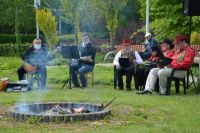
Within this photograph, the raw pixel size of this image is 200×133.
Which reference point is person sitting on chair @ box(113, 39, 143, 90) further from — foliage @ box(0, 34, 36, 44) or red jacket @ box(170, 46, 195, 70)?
foliage @ box(0, 34, 36, 44)

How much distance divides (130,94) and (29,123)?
4.65 m

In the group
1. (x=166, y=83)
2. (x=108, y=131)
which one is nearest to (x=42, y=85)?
(x=166, y=83)

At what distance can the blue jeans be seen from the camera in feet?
47.8

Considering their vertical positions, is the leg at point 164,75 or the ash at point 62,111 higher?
the leg at point 164,75

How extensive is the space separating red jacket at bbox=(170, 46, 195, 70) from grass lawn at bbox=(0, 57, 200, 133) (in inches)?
26.7

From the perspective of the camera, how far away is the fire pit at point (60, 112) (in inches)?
335

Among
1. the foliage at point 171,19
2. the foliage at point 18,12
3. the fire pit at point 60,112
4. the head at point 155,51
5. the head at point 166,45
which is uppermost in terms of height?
the foliage at point 18,12

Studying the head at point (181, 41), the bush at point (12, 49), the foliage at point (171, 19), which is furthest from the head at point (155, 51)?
the bush at point (12, 49)

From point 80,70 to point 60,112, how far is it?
5.55 meters

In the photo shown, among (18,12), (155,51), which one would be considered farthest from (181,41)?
(18,12)

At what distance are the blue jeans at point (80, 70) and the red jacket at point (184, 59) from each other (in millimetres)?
2671

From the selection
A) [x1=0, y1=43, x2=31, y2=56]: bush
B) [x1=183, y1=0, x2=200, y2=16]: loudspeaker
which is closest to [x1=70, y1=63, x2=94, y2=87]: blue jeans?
[x1=183, y1=0, x2=200, y2=16]: loudspeaker

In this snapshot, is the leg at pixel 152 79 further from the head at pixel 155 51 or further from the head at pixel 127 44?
the head at pixel 127 44

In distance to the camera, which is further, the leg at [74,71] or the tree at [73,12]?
the tree at [73,12]
